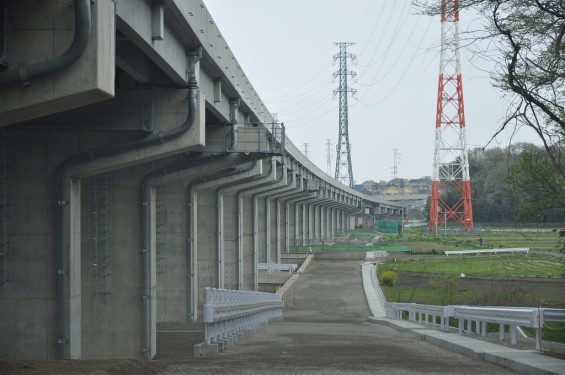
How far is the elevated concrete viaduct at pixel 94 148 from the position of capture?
13180 millimetres

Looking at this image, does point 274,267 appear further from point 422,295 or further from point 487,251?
point 487,251

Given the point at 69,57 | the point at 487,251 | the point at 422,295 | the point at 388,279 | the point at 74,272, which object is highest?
the point at 69,57

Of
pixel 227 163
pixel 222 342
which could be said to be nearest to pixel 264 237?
pixel 227 163

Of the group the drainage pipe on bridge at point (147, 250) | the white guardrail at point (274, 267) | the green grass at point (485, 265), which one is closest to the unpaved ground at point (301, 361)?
the drainage pipe on bridge at point (147, 250)

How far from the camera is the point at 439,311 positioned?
2573 centimetres

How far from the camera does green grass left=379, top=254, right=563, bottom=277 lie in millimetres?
Result: 69062

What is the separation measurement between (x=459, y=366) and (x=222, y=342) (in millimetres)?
5509

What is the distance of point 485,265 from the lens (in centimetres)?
7819

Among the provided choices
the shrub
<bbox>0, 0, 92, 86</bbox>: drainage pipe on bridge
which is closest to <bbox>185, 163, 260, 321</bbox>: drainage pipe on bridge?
<bbox>0, 0, 92, 86</bbox>: drainage pipe on bridge

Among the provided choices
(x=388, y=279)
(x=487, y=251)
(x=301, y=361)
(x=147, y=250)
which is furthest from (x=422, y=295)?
(x=487, y=251)

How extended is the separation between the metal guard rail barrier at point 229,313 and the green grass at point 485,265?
40.0 m

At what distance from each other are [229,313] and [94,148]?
506 centimetres

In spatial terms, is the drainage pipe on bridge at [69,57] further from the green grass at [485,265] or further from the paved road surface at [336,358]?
the green grass at [485,265]

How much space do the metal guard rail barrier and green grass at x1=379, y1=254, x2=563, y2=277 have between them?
39956 mm
